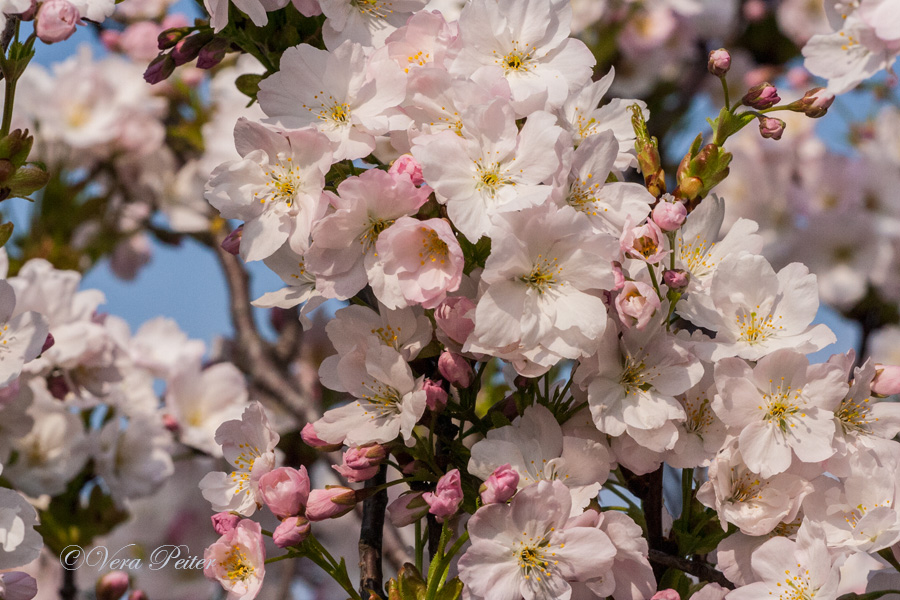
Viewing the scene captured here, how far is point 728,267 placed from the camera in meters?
0.93

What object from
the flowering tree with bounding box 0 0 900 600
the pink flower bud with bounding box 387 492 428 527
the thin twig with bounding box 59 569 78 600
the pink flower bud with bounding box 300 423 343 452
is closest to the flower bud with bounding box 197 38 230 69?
the flowering tree with bounding box 0 0 900 600

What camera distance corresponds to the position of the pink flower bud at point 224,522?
90 centimetres

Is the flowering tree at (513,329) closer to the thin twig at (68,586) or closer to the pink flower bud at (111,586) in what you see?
the pink flower bud at (111,586)

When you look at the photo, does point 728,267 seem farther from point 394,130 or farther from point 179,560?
point 179,560

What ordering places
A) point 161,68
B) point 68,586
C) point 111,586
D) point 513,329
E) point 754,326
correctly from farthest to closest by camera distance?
point 68,586 → point 111,586 → point 161,68 → point 754,326 → point 513,329

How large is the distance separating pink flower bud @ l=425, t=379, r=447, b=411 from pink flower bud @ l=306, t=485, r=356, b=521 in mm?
134

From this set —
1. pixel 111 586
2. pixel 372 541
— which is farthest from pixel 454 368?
pixel 111 586

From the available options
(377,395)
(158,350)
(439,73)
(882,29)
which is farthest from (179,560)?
(882,29)

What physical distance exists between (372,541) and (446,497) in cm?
22

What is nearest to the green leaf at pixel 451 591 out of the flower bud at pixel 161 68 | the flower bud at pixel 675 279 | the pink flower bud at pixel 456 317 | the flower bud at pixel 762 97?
the pink flower bud at pixel 456 317

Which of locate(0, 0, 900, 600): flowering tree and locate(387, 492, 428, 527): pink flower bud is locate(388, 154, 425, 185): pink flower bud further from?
locate(387, 492, 428, 527): pink flower bud

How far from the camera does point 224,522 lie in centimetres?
91

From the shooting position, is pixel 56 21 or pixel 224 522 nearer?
pixel 224 522

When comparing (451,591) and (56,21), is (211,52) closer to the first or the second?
(56,21)
